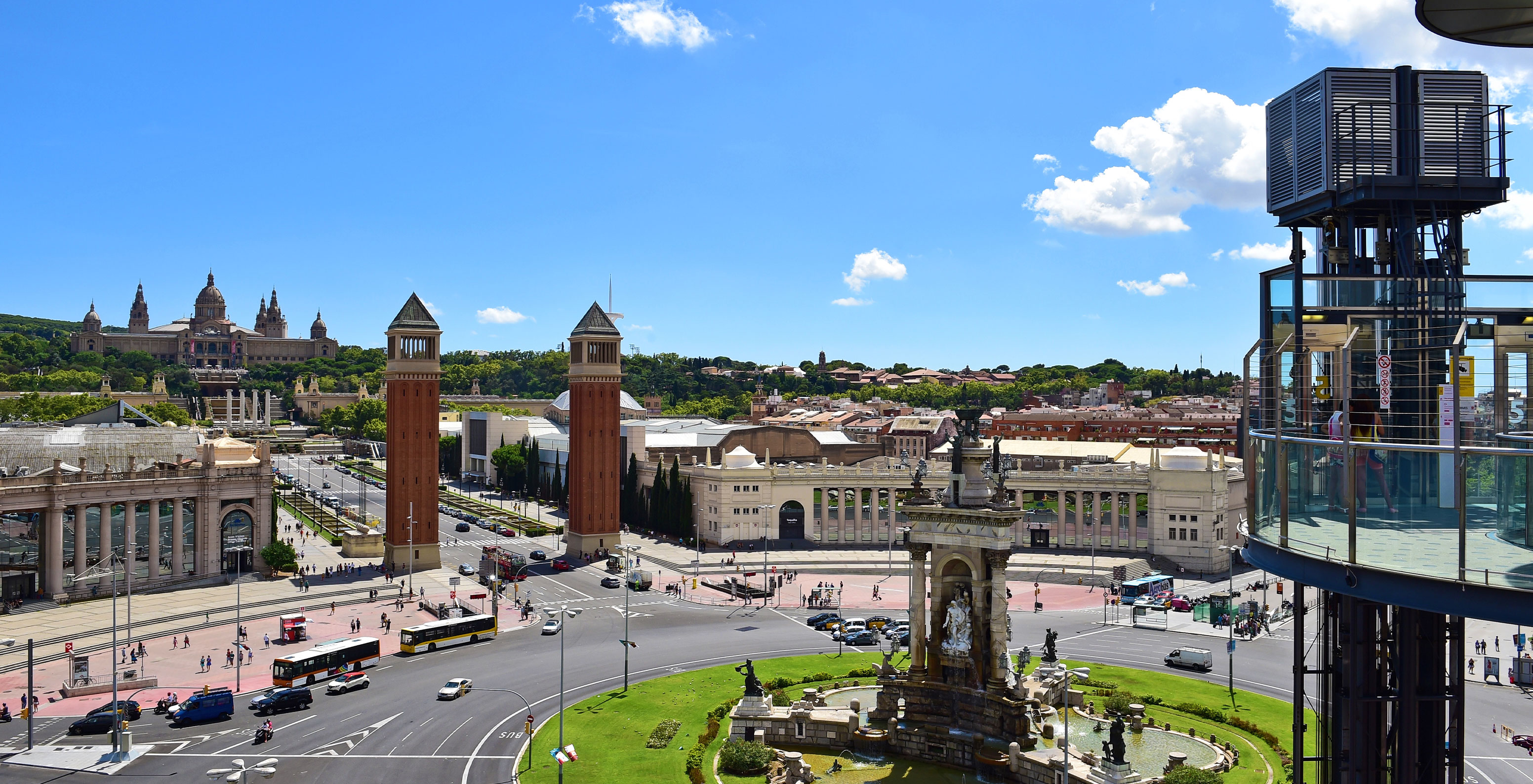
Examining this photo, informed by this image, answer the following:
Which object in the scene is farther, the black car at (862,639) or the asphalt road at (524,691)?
the black car at (862,639)

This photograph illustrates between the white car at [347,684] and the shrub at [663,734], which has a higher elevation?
the shrub at [663,734]

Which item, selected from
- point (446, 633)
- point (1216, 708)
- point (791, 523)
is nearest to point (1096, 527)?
point (791, 523)

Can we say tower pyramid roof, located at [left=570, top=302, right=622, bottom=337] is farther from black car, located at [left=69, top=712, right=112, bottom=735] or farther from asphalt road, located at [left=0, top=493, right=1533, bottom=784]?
black car, located at [left=69, top=712, right=112, bottom=735]

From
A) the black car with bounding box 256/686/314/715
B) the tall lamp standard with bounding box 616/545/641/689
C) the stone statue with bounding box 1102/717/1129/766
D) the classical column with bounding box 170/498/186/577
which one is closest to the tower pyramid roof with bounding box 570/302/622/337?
the tall lamp standard with bounding box 616/545/641/689

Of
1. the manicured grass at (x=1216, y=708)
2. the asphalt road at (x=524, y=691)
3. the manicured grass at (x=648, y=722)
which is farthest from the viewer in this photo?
the asphalt road at (x=524, y=691)

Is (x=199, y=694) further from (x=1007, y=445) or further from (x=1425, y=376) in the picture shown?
(x=1007, y=445)

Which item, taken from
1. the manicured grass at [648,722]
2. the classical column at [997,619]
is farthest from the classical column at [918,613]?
the manicured grass at [648,722]

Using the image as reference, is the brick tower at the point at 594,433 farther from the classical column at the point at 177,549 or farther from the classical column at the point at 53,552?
the classical column at the point at 53,552
